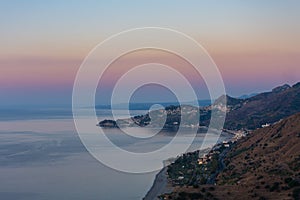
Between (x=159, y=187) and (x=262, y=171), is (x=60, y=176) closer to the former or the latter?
(x=159, y=187)

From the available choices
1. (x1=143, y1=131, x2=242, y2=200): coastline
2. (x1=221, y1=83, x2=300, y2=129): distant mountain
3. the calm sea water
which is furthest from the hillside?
(x1=221, y1=83, x2=300, y2=129): distant mountain

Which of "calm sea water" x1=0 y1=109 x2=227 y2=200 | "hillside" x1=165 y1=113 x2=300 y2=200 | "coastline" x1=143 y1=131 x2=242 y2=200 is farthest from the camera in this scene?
"calm sea water" x1=0 y1=109 x2=227 y2=200

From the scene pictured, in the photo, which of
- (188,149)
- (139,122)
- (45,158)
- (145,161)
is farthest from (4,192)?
(139,122)

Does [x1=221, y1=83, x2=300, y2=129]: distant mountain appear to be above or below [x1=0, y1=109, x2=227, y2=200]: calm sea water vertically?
above

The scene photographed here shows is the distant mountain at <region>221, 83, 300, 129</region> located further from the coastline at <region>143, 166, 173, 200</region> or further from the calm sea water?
the coastline at <region>143, 166, 173, 200</region>

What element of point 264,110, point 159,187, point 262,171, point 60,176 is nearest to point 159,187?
point 159,187

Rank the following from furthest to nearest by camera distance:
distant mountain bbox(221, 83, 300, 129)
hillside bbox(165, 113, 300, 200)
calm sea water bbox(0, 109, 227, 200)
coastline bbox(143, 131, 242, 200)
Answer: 1. distant mountain bbox(221, 83, 300, 129)
2. calm sea water bbox(0, 109, 227, 200)
3. coastline bbox(143, 131, 242, 200)
4. hillside bbox(165, 113, 300, 200)

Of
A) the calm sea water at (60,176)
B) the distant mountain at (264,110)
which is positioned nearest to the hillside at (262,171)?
the calm sea water at (60,176)
